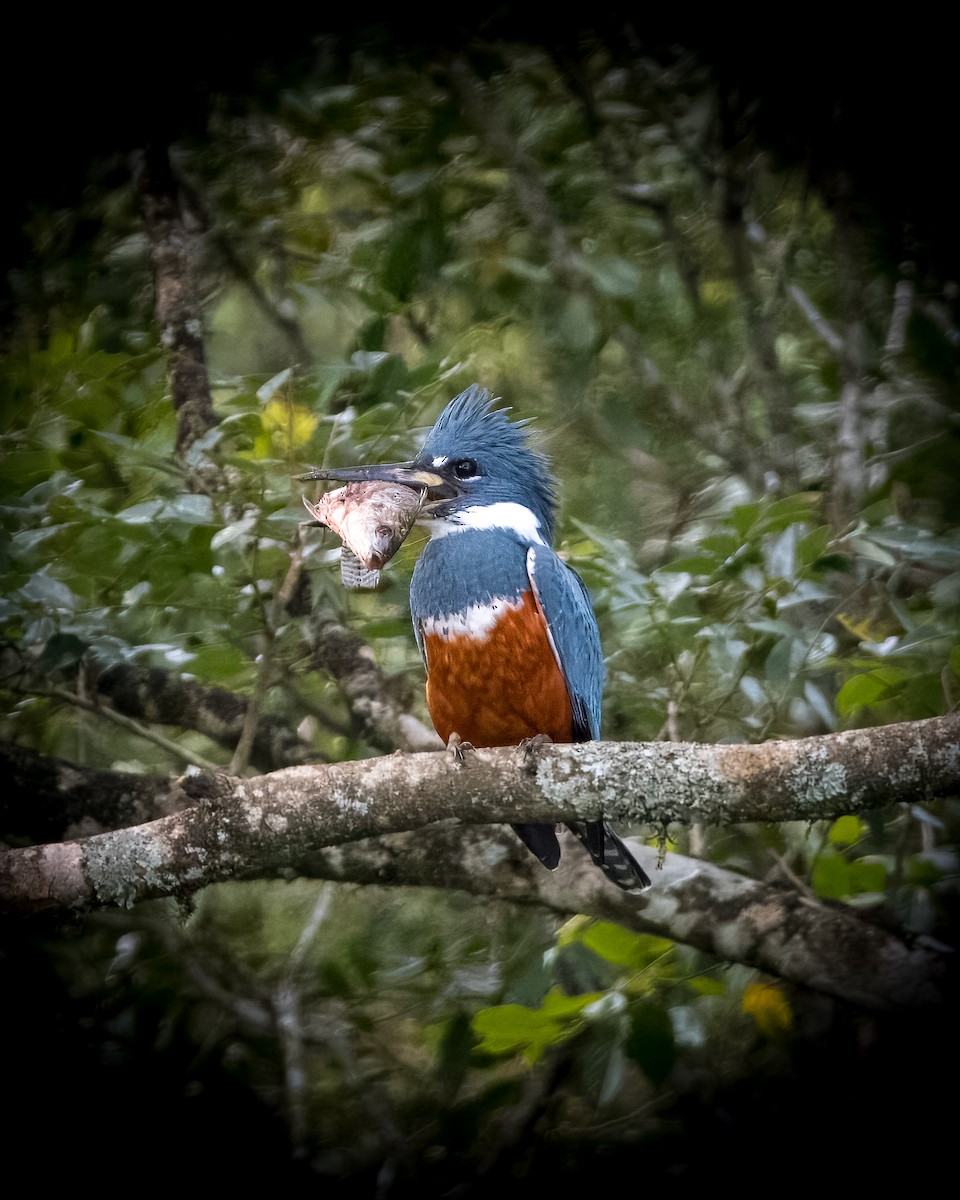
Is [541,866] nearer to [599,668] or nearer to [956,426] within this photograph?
Answer: [599,668]

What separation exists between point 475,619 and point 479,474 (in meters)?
0.63

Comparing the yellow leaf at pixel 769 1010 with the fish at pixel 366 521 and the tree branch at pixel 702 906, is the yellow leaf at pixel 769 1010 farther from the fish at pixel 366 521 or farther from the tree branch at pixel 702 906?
the fish at pixel 366 521

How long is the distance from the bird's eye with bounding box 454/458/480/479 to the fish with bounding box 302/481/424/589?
0.38 metres

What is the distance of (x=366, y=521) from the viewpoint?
304cm

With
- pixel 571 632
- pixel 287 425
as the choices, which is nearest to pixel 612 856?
pixel 571 632

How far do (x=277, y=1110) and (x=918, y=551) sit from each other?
311cm

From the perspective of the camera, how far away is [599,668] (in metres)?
3.59

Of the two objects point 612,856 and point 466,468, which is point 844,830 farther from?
point 466,468

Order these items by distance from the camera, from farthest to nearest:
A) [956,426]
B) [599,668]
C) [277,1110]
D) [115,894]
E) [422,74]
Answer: [422,74] → [277,1110] → [956,426] → [599,668] → [115,894]

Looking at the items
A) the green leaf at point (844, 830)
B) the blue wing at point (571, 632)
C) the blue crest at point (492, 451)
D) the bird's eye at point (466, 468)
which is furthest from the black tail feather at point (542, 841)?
the bird's eye at point (466, 468)

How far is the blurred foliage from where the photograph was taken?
343 cm

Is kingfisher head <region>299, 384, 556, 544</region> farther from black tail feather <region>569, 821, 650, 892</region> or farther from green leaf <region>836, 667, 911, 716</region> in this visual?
green leaf <region>836, 667, 911, 716</region>

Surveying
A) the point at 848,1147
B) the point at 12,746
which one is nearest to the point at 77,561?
the point at 12,746

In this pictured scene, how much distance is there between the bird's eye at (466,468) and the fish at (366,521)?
378mm
